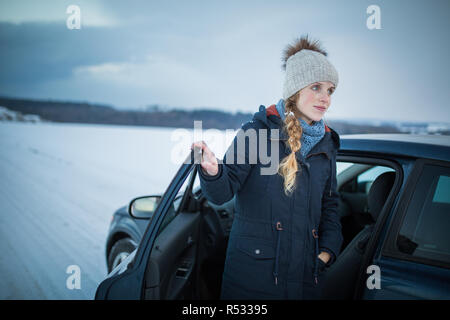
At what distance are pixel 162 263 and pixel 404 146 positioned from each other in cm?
150

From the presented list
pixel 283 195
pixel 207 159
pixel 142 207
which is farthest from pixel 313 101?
pixel 142 207

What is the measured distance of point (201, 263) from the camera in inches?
90.4

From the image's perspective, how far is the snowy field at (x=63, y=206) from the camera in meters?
3.11

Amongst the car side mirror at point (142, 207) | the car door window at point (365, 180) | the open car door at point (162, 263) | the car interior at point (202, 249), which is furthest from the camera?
the car door window at point (365, 180)

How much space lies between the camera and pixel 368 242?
5.91 ft

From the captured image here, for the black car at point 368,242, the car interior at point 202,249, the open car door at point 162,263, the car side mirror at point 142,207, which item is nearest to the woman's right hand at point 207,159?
the open car door at point 162,263

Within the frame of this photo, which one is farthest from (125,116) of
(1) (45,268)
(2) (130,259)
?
(2) (130,259)

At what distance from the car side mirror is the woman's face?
1.18m

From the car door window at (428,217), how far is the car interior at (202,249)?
382 millimetres

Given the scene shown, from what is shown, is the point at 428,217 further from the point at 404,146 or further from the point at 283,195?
the point at 283,195

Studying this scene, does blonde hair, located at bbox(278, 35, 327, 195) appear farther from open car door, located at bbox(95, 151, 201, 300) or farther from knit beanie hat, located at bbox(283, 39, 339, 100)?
open car door, located at bbox(95, 151, 201, 300)

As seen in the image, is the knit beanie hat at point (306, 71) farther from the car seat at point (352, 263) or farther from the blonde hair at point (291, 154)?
the car seat at point (352, 263)

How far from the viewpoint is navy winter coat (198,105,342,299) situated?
4.82 feet
